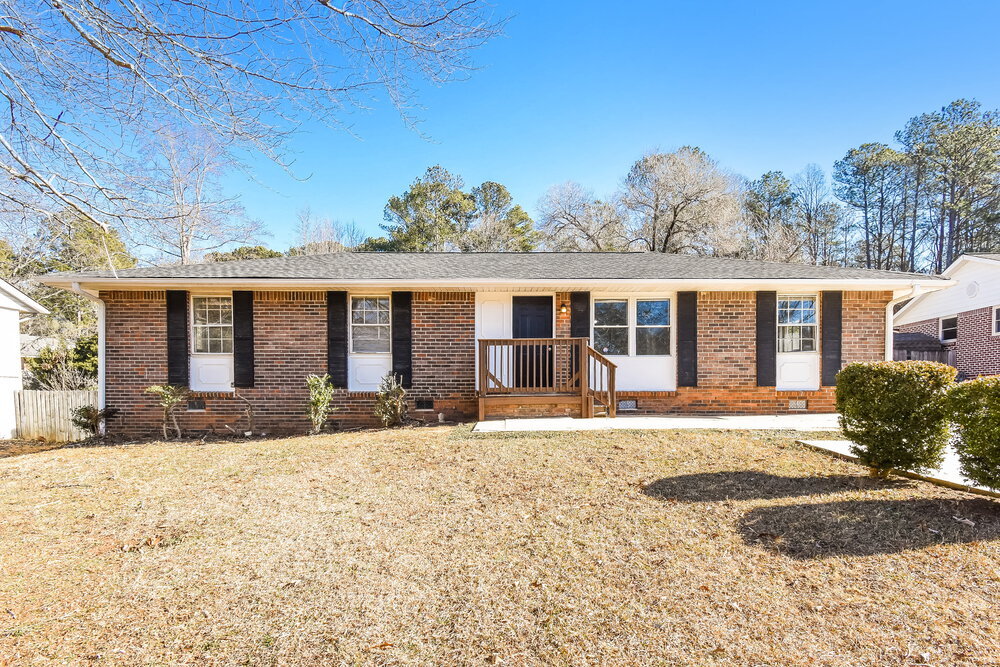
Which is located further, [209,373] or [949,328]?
[949,328]

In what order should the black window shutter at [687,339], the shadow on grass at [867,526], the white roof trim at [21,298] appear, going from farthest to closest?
the white roof trim at [21,298] → the black window shutter at [687,339] → the shadow on grass at [867,526]

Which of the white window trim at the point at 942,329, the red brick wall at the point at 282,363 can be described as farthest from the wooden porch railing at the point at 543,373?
the white window trim at the point at 942,329

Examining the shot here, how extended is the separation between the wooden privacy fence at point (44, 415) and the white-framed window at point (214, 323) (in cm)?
386

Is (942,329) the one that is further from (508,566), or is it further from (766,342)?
(508,566)

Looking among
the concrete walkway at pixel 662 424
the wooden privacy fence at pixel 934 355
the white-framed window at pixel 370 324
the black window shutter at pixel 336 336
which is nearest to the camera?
the concrete walkway at pixel 662 424

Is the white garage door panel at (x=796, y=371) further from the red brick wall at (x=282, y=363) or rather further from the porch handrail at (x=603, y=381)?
the red brick wall at (x=282, y=363)

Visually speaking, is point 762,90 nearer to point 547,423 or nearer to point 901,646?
point 547,423

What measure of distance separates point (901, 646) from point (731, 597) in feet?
2.48

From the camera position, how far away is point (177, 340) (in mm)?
8281

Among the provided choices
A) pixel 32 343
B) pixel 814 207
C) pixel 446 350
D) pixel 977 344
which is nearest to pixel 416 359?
pixel 446 350

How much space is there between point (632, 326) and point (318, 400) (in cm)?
606

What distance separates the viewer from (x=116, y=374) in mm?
8266

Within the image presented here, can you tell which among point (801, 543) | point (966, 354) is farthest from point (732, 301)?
point (966, 354)

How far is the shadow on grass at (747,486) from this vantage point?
423cm
